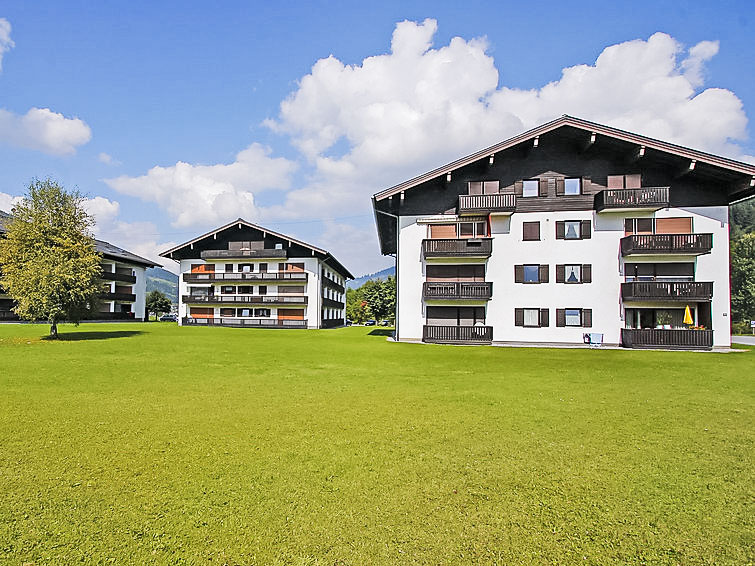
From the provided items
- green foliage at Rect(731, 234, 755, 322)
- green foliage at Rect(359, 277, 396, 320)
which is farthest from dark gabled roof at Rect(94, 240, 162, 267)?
green foliage at Rect(731, 234, 755, 322)

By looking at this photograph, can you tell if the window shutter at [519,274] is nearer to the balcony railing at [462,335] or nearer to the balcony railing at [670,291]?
the balcony railing at [462,335]

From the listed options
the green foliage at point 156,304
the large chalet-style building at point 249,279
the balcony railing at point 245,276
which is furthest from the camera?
the green foliage at point 156,304

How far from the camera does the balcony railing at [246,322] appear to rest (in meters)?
47.3

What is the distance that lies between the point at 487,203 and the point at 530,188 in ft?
9.92

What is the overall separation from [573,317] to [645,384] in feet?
51.7

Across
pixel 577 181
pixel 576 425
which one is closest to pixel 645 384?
pixel 576 425

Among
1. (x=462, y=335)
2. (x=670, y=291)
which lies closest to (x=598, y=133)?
(x=670, y=291)

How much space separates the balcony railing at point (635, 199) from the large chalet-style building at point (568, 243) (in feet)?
0.20

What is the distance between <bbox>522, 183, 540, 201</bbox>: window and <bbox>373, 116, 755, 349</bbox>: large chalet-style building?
6 centimetres

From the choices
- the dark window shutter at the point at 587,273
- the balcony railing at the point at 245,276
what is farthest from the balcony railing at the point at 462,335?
the balcony railing at the point at 245,276

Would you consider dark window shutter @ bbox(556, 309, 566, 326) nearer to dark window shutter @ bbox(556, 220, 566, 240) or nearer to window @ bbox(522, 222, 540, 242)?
dark window shutter @ bbox(556, 220, 566, 240)

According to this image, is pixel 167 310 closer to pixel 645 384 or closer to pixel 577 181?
pixel 577 181

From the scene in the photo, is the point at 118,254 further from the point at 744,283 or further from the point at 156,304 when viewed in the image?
the point at 744,283

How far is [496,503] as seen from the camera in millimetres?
4516
